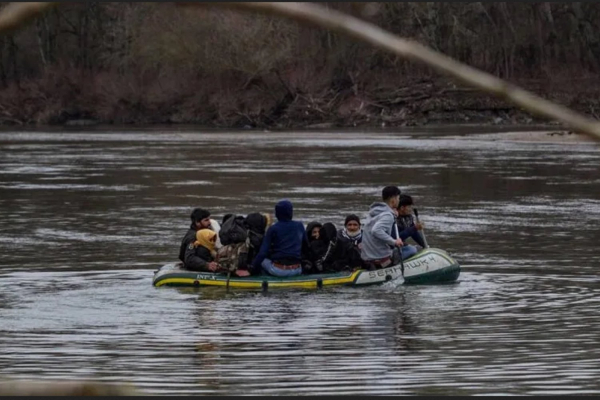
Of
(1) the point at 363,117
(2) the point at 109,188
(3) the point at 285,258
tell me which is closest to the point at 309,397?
(3) the point at 285,258

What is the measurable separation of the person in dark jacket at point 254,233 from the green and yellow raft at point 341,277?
36 cm

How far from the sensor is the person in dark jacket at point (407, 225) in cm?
1731

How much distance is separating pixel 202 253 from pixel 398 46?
1548cm

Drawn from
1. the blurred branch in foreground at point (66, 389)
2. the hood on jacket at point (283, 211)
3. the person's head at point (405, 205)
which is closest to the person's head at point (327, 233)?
the hood on jacket at point (283, 211)

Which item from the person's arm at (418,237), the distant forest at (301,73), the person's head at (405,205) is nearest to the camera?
the person's head at (405,205)

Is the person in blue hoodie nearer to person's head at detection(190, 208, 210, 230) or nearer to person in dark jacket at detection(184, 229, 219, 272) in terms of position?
person in dark jacket at detection(184, 229, 219, 272)

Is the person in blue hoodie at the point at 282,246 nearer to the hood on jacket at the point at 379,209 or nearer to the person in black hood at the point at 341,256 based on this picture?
the person in black hood at the point at 341,256

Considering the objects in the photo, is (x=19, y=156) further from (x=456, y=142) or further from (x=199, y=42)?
(x=199, y=42)

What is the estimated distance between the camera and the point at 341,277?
53.9 feet

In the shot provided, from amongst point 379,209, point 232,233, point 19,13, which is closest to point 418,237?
point 379,209

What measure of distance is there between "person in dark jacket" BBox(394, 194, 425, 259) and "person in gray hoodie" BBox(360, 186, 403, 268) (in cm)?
27

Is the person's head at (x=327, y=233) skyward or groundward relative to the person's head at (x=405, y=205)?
groundward

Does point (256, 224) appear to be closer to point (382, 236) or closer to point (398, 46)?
point (382, 236)

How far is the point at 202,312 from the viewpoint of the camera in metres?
14.8
